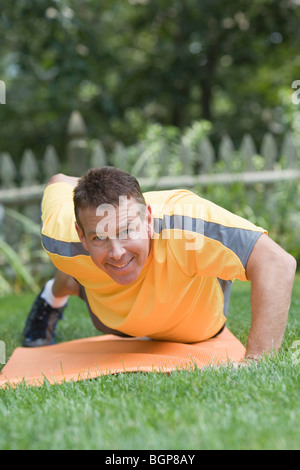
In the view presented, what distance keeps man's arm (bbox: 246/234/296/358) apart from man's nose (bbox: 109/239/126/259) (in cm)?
53

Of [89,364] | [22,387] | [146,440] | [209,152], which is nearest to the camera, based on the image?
[146,440]

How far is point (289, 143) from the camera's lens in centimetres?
656

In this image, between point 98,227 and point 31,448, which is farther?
point 98,227

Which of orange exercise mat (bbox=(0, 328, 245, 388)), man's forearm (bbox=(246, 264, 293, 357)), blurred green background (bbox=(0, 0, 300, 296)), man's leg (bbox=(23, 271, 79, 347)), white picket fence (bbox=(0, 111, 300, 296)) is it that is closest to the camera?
man's forearm (bbox=(246, 264, 293, 357))

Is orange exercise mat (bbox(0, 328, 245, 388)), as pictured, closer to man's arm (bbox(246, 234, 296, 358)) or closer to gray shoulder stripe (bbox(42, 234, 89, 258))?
man's arm (bbox(246, 234, 296, 358))

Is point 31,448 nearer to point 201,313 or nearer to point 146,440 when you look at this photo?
point 146,440

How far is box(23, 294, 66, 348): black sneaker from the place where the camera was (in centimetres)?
353

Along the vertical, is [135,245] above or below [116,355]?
above

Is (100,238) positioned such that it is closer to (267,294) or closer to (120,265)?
(120,265)

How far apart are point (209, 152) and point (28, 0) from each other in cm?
295

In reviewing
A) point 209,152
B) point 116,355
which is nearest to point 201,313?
point 116,355

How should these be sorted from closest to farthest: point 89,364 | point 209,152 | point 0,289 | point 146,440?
point 146,440 < point 89,364 < point 0,289 < point 209,152

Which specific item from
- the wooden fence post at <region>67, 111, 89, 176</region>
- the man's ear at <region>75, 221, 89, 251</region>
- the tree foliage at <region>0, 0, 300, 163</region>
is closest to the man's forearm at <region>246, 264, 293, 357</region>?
A: the man's ear at <region>75, 221, 89, 251</region>

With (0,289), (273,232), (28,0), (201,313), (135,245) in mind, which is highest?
(28,0)
